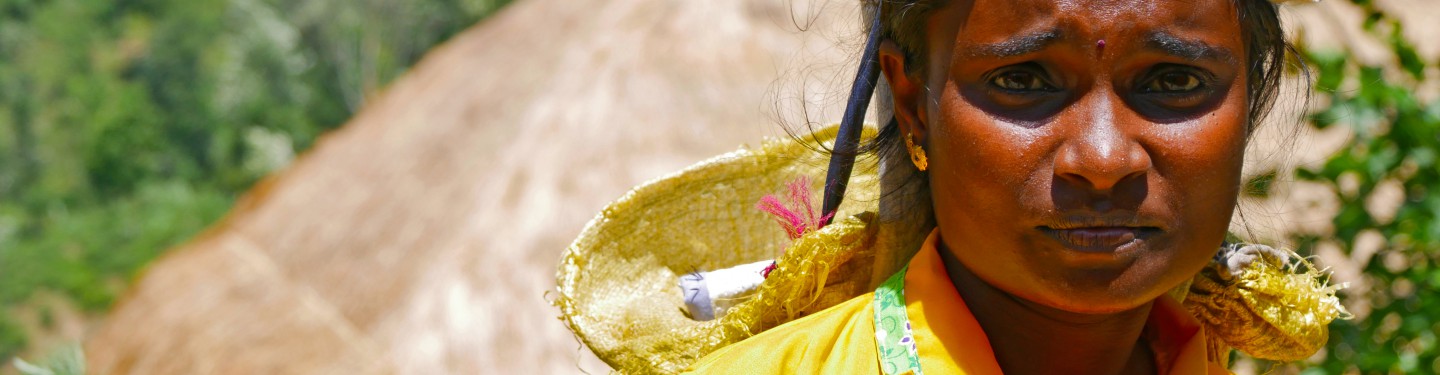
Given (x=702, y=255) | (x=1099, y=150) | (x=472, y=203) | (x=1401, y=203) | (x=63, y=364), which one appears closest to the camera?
(x=1099, y=150)

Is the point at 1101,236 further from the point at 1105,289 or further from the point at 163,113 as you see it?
the point at 163,113

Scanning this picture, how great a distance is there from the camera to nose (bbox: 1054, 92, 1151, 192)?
134 cm

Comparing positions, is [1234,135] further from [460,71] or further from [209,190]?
[209,190]

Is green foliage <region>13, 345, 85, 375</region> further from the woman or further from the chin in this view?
the chin

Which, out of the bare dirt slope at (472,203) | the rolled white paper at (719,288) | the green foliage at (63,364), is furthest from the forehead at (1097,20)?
the bare dirt slope at (472,203)

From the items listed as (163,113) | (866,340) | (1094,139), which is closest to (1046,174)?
(1094,139)

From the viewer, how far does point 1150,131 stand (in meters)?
1.38

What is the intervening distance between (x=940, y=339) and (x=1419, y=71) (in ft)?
8.17

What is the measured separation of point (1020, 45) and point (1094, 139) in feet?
0.40

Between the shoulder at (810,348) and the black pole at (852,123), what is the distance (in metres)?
0.18

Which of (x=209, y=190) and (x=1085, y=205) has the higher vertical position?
(x=209, y=190)

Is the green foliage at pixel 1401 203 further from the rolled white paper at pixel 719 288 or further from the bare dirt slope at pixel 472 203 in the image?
the bare dirt slope at pixel 472 203

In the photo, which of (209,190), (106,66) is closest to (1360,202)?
(209,190)

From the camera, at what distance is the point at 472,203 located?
655 cm
